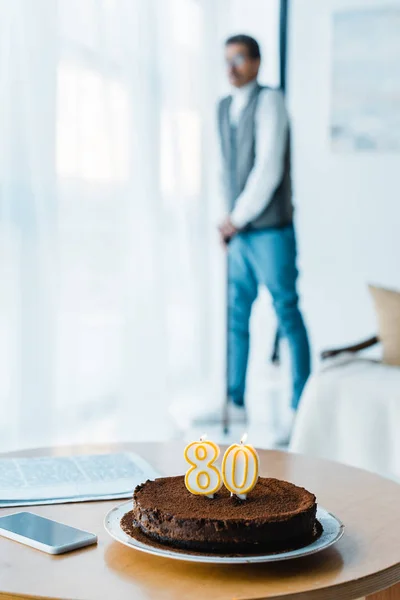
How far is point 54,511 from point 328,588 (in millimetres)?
455

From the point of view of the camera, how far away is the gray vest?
384cm

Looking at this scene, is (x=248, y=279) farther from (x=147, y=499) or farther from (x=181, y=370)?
(x=147, y=499)

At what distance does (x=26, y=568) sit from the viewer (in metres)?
1.08

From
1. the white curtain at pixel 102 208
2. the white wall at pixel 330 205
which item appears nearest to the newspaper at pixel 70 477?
the white curtain at pixel 102 208

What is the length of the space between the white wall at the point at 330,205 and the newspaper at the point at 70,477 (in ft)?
10.4

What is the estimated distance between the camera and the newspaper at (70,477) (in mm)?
1372

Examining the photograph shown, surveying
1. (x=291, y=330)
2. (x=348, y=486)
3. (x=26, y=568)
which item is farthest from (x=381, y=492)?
(x=291, y=330)

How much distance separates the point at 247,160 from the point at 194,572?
2.96m

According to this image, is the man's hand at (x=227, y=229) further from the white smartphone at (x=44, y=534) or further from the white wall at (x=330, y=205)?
the white smartphone at (x=44, y=534)

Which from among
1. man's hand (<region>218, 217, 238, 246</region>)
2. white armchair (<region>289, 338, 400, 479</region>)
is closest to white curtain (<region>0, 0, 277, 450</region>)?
man's hand (<region>218, 217, 238, 246</region>)

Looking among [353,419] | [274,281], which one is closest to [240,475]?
[353,419]

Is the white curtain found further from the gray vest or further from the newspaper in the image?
the newspaper

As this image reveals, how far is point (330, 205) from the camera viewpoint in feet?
15.3

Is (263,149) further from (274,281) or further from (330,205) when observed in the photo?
(330,205)
